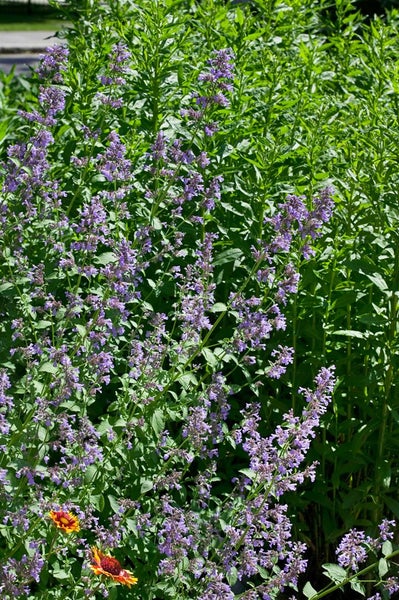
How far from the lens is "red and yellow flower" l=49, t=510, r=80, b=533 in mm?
2955

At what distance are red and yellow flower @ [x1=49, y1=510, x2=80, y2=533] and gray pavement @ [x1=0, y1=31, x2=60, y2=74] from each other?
21501 mm

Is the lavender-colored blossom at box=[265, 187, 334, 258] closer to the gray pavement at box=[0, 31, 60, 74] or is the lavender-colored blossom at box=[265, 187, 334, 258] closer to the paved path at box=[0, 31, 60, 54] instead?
the gray pavement at box=[0, 31, 60, 74]

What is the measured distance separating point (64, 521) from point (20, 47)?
1094 inches

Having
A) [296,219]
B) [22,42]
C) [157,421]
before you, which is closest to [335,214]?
[296,219]

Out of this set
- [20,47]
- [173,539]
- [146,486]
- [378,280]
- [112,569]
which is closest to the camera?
[112,569]

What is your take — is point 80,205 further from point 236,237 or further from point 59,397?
point 59,397

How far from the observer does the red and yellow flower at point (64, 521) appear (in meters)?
2.96

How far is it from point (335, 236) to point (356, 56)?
2.28 meters

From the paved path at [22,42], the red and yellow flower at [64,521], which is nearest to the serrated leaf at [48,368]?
the red and yellow flower at [64,521]

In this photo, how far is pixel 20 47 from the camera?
29438mm

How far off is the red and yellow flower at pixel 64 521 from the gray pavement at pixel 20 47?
70.5 feet

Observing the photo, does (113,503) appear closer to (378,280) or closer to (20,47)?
(378,280)

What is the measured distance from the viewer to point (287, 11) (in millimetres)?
5895

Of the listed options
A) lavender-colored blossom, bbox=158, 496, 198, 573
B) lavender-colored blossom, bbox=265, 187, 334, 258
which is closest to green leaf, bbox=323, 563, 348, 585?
lavender-colored blossom, bbox=158, 496, 198, 573
